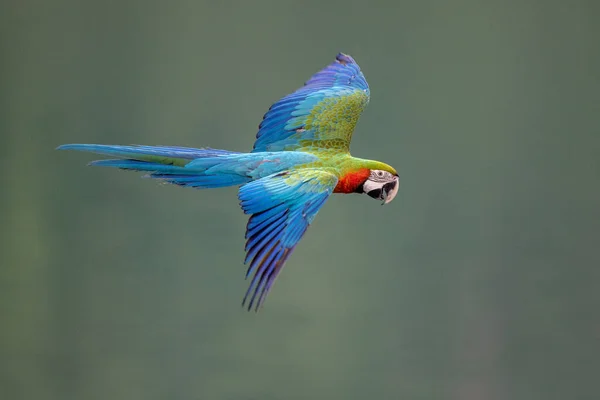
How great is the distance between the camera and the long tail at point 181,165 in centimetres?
164

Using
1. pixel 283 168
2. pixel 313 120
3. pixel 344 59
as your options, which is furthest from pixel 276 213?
pixel 344 59

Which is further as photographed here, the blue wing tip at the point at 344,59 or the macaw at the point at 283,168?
the blue wing tip at the point at 344,59

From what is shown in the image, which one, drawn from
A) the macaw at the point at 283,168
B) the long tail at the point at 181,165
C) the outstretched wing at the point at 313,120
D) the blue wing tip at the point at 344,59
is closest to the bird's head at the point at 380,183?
the macaw at the point at 283,168

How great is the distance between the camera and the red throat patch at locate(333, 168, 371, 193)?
1809 mm

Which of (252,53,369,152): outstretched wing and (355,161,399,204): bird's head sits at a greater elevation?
(252,53,369,152): outstretched wing

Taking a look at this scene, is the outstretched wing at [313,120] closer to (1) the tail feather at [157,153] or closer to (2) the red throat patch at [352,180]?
(2) the red throat patch at [352,180]

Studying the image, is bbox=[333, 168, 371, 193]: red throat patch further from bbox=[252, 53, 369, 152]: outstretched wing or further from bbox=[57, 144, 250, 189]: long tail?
bbox=[57, 144, 250, 189]: long tail

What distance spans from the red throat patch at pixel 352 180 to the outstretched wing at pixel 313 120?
0.13 meters

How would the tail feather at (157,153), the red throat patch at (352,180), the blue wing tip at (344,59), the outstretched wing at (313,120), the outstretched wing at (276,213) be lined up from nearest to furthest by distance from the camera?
1. the outstretched wing at (276,213)
2. the tail feather at (157,153)
3. the red throat patch at (352,180)
4. the outstretched wing at (313,120)
5. the blue wing tip at (344,59)

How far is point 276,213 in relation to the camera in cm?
156

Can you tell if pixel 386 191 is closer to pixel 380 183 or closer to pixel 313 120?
pixel 380 183

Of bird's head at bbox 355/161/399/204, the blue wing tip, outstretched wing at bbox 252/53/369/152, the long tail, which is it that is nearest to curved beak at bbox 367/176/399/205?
bird's head at bbox 355/161/399/204

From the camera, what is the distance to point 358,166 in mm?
1821

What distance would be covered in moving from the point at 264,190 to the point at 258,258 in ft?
0.58
